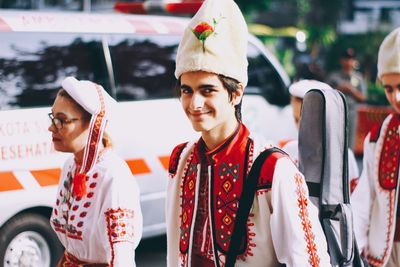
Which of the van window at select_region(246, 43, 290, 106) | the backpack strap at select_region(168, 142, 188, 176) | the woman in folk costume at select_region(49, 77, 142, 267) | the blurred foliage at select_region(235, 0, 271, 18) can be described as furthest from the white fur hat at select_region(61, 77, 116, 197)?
the blurred foliage at select_region(235, 0, 271, 18)

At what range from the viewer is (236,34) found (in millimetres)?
2428

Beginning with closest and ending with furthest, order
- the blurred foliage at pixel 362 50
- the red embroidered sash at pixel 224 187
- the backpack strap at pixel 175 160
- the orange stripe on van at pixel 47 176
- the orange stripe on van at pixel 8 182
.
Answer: the red embroidered sash at pixel 224 187
the backpack strap at pixel 175 160
the orange stripe on van at pixel 8 182
the orange stripe on van at pixel 47 176
the blurred foliage at pixel 362 50

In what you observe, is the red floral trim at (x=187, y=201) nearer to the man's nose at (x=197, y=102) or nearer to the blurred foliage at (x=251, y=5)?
the man's nose at (x=197, y=102)

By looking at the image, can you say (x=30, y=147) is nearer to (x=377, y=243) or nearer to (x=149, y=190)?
(x=149, y=190)

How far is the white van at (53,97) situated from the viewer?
17.5 ft

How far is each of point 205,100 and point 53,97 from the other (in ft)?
11.2

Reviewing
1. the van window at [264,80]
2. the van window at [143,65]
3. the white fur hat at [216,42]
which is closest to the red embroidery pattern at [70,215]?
the white fur hat at [216,42]

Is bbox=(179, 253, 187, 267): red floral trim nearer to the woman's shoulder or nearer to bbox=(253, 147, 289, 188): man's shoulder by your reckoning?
bbox=(253, 147, 289, 188): man's shoulder

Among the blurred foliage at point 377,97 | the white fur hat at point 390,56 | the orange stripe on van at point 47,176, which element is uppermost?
the white fur hat at point 390,56

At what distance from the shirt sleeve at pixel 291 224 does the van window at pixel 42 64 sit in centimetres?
343

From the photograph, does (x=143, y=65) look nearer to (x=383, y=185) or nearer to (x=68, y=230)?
(x=383, y=185)

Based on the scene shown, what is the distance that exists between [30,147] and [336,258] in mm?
3102

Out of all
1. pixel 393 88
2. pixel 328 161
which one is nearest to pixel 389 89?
pixel 393 88

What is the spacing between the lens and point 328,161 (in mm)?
2934
